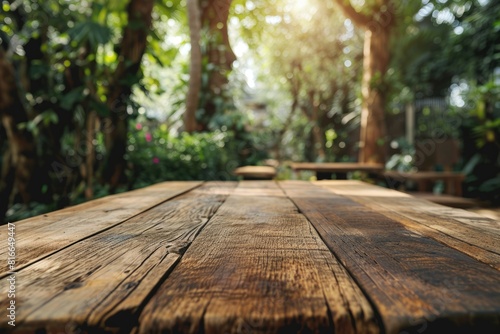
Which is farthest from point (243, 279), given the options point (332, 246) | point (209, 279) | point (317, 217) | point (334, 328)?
point (317, 217)

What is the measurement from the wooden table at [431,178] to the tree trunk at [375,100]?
2.46ft

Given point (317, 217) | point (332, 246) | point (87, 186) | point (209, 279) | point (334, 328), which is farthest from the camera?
point (87, 186)

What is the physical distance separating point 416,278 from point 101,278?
1.60 feet

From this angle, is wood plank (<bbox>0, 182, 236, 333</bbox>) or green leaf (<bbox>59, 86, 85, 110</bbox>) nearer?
wood plank (<bbox>0, 182, 236, 333</bbox>)

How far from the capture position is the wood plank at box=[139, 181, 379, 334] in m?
0.43

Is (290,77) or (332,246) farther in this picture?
(290,77)

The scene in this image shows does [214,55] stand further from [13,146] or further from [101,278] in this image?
[101,278]

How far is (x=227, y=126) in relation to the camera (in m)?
5.90

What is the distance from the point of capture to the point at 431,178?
4465 mm

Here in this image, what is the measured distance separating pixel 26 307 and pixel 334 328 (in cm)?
38

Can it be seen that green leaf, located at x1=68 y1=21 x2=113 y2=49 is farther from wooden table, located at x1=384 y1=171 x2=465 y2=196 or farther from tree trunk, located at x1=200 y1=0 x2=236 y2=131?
wooden table, located at x1=384 y1=171 x2=465 y2=196

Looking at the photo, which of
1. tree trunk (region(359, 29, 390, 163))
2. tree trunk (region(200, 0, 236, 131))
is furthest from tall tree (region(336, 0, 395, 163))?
tree trunk (region(200, 0, 236, 131))

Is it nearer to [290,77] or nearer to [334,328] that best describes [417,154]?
[290,77]

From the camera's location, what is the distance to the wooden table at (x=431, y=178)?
4511mm
